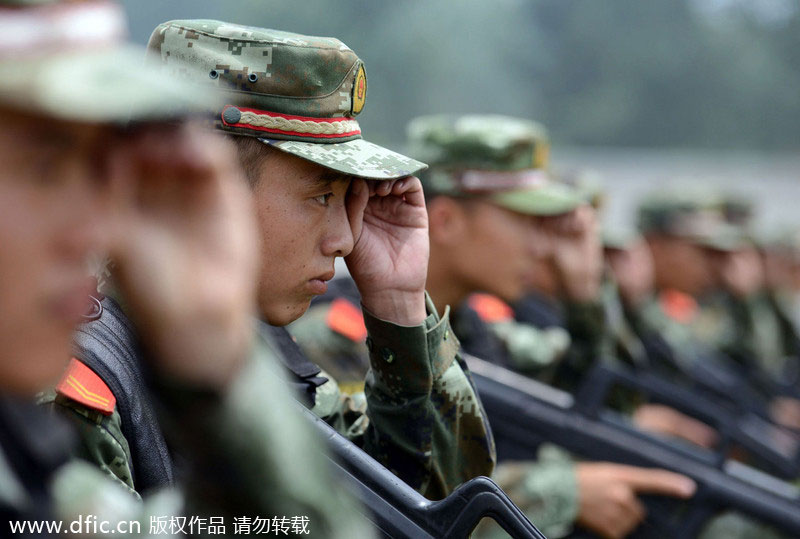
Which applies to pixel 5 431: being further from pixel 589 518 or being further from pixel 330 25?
pixel 330 25

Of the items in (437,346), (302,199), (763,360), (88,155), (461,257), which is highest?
(88,155)

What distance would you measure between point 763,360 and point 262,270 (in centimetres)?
653

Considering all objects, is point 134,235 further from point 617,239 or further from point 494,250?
point 617,239

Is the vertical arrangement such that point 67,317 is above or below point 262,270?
above

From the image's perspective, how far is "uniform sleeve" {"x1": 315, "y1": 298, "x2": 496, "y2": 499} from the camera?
→ 2158 mm

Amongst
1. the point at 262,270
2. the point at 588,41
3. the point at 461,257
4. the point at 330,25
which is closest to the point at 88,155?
the point at 262,270

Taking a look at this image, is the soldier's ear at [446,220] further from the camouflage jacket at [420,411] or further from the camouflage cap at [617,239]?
the camouflage cap at [617,239]

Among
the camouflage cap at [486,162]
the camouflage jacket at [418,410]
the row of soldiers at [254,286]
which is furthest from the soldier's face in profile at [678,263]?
the camouflage jacket at [418,410]

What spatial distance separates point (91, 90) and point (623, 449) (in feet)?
10.6

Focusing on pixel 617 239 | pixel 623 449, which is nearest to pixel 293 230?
pixel 623 449

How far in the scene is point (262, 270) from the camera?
202 centimetres

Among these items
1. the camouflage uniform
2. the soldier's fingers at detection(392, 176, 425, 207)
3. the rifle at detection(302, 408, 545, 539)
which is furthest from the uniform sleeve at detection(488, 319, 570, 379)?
the rifle at detection(302, 408, 545, 539)

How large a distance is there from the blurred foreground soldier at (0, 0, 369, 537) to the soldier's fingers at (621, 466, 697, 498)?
2910 millimetres

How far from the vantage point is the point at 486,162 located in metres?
3.90
